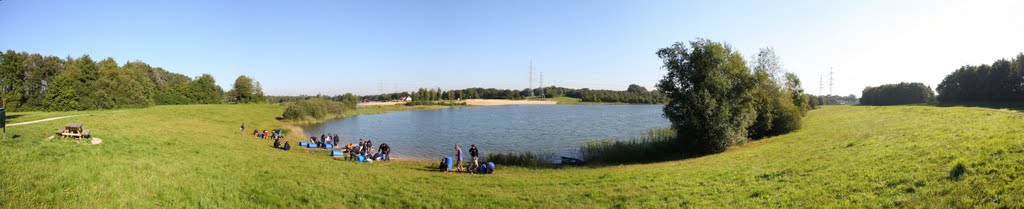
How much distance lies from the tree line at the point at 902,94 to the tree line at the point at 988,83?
21138 mm

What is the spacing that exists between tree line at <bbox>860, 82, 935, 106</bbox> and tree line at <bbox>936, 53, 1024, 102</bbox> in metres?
21.1

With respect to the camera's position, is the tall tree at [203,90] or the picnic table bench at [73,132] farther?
the tall tree at [203,90]

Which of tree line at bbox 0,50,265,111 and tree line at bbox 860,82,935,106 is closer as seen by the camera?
tree line at bbox 0,50,265,111

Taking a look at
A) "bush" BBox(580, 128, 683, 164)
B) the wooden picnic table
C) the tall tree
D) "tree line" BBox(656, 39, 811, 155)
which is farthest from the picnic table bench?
the tall tree

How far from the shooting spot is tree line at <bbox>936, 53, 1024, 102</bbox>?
207 feet

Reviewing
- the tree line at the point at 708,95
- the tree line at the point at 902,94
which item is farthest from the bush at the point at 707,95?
the tree line at the point at 902,94

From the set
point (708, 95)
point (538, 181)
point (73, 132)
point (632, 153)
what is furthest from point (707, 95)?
point (73, 132)

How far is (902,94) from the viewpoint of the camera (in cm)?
10231

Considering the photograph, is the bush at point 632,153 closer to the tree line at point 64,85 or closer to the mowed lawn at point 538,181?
the mowed lawn at point 538,181

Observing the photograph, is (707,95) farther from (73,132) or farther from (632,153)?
(73,132)

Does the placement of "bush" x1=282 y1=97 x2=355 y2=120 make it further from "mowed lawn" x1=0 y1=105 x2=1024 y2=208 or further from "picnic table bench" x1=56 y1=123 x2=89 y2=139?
"picnic table bench" x1=56 y1=123 x2=89 y2=139

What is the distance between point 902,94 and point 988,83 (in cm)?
3837

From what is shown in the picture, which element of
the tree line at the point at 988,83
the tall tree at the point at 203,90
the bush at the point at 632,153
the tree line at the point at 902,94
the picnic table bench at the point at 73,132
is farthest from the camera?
the tree line at the point at 902,94

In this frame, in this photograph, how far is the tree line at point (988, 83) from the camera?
207ft
